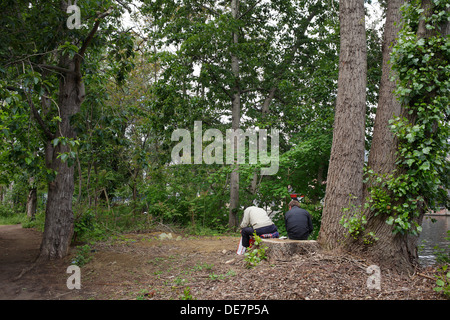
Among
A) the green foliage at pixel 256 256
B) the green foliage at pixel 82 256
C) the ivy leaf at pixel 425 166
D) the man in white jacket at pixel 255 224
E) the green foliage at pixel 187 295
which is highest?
the ivy leaf at pixel 425 166

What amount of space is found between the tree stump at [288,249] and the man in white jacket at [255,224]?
1262 mm

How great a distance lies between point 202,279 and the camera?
5.17 m

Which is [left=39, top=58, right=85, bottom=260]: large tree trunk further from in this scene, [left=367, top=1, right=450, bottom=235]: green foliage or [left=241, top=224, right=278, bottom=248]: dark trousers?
[left=367, top=1, right=450, bottom=235]: green foliage

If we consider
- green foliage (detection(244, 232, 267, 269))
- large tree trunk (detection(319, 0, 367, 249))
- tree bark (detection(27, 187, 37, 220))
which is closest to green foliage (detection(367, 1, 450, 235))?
large tree trunk (detection(319, 0, 367, 249))

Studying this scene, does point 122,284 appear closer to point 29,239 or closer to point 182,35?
point 29,239

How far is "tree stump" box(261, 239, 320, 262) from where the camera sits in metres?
5.26

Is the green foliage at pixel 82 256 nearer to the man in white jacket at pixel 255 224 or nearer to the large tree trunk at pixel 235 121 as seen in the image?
the man in white jacket at pixel 255 224

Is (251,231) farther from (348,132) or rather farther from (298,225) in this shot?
(348,132)

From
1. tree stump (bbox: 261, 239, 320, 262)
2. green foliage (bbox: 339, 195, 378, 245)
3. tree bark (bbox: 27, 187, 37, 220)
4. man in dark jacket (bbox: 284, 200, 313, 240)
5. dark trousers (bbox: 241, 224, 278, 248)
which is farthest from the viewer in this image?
tree bark (bbox: 27, 187, 37, 220)

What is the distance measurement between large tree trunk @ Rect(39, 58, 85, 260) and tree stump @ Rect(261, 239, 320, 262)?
15.0 ft

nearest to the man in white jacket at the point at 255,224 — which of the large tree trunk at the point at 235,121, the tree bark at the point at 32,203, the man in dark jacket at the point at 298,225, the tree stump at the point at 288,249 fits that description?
the man in dark jacket at the point at 298,225

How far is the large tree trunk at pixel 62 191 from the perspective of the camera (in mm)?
7062
